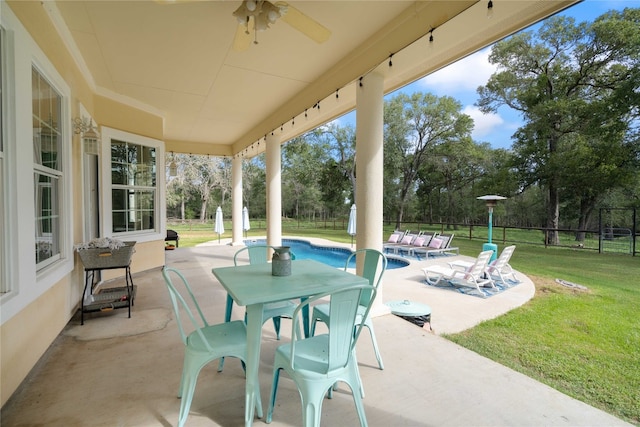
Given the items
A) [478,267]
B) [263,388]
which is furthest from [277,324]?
[478,267]

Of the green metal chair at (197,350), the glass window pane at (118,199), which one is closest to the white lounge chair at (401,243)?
the glass window pane at (118,199)

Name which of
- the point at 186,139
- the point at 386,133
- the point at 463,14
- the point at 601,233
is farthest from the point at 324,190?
the point at 463,14

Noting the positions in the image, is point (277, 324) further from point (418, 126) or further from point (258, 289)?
point (418, 126)

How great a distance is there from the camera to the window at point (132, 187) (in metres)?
5.05

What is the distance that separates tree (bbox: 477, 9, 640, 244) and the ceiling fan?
1121 cm

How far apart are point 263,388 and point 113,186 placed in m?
4.54

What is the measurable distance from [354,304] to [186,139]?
8.64 metres

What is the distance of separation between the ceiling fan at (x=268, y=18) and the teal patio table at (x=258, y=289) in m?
1.78

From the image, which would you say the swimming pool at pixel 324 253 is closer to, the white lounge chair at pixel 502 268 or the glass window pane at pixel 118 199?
the white lounge chair at pixel 502 268

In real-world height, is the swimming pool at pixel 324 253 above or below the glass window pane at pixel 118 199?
below

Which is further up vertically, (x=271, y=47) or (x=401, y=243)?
(x=271, y=47)

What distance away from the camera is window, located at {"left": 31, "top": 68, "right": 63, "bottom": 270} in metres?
2.50

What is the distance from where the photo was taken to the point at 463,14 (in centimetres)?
236

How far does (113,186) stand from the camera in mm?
4980
